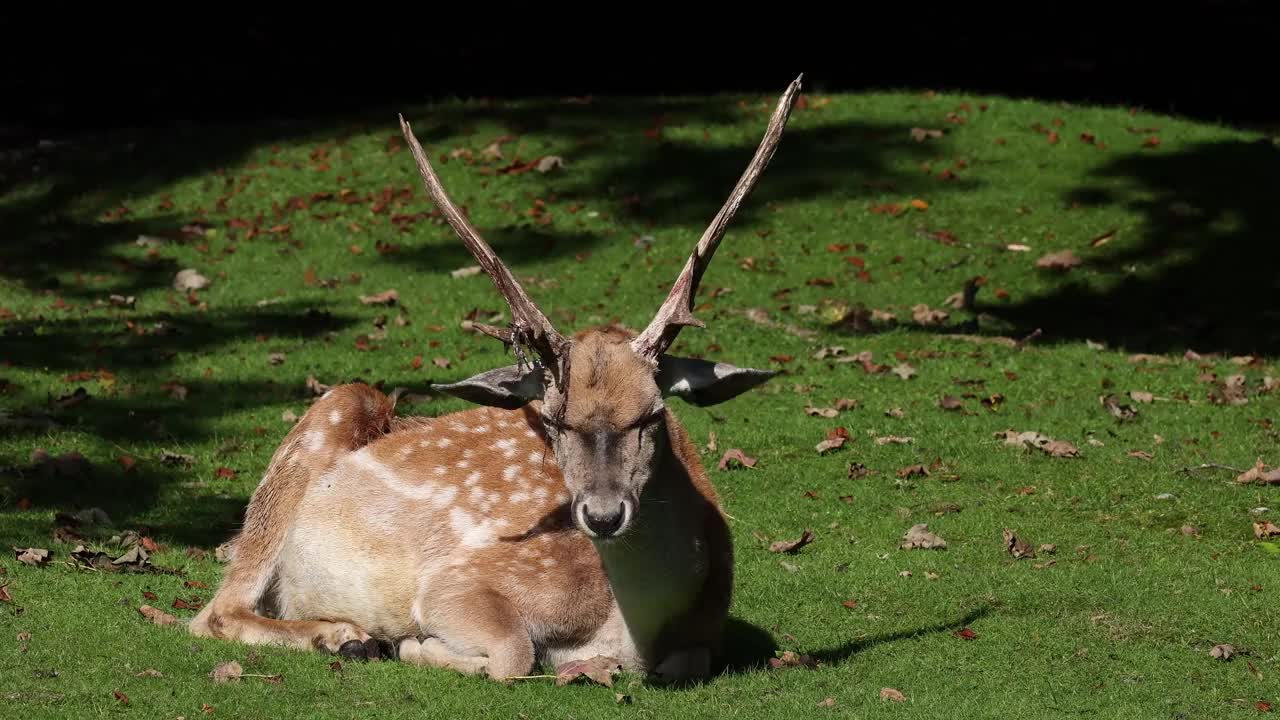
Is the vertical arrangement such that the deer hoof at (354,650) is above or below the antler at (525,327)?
below

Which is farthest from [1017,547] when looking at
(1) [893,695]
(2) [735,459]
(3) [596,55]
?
(3) [596,55]

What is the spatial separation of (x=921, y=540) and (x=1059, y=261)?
709 centimetres

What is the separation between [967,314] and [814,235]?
2.32 m

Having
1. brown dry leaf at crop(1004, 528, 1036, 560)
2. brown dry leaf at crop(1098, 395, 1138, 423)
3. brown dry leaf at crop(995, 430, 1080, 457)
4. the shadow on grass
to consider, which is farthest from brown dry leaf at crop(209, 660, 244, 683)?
brown dry leaf at crop(1098, 395, 1138, 423)

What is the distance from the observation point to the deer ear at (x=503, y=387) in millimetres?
6602

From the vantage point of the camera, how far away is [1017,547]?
340 inches

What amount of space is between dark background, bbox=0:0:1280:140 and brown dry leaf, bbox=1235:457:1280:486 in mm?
13587

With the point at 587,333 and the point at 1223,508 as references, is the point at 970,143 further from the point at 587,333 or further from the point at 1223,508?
the point at 587,333

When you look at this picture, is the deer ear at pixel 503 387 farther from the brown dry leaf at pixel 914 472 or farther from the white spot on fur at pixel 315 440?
the brown dry leaf at pixel 914 472

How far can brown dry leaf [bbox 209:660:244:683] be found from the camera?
6.52 metres

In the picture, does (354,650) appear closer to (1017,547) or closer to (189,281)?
(1017,547)

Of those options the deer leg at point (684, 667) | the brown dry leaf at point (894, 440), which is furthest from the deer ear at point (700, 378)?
the brown dry leaf at point (894, 440)

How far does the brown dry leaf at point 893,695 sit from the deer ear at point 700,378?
131 centimetres

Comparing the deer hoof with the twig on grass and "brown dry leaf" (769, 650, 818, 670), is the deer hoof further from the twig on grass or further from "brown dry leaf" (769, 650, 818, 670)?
the twig on grass
